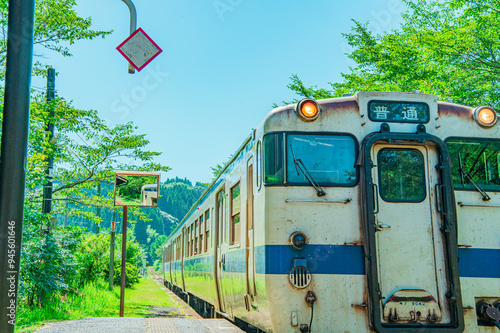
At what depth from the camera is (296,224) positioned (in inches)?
197

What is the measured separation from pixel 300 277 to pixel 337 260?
15.7 inches

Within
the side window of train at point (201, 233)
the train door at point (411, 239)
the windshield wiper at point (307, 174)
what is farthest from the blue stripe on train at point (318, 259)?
the side window of train at point (201, 233)

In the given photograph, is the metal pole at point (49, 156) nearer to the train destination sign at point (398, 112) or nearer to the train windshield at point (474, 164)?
the train destination sign at point (398, 112)

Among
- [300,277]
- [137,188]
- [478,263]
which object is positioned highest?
[137,188]

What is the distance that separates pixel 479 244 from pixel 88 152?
11834mm

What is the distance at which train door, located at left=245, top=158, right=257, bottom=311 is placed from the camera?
564 cm

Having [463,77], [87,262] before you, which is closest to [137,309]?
[87,262]

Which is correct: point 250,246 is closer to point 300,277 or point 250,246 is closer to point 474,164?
point 300,277

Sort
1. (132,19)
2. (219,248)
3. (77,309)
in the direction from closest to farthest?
(132,19), (219,248), (77,309)

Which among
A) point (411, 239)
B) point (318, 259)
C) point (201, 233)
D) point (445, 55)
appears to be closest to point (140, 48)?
point (318, 259)

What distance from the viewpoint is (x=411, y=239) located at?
507 centimetres

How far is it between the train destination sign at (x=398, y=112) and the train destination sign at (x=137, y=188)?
556 centimetres

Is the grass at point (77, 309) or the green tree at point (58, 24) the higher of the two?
the green tree at point (58, 24)

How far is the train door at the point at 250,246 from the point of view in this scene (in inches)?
222
